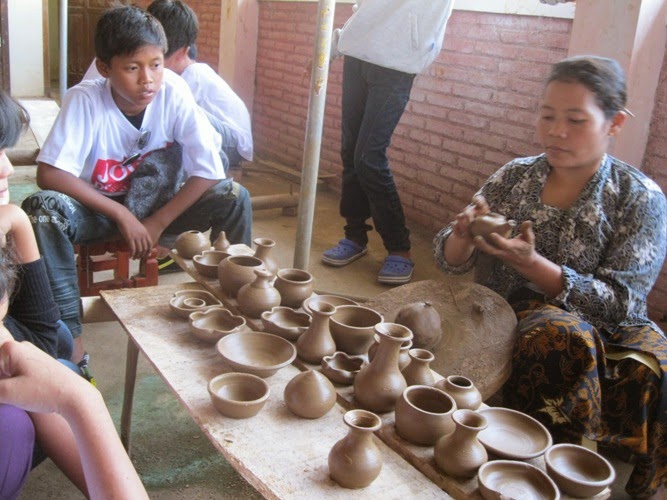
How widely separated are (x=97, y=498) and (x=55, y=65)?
1250cm

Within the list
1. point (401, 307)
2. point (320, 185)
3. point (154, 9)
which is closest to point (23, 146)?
point (154, 9)

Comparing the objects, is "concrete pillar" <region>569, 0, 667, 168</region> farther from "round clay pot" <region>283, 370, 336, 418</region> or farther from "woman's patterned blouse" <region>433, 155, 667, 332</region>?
"round clay pot" <region>283, 370, 336, 418</region>

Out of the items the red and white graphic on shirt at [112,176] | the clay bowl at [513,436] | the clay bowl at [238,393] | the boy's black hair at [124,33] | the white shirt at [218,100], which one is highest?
the boy's black hair at [124,33]

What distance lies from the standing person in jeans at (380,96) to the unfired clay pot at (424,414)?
105 inches

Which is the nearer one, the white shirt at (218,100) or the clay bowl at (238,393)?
the clay bowl at (238,393)

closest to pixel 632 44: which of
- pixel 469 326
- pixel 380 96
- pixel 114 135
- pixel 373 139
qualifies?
pixel 380 96

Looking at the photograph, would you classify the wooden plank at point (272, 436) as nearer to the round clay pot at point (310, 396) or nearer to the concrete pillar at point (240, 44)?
the round clay pot at point (310, 396)

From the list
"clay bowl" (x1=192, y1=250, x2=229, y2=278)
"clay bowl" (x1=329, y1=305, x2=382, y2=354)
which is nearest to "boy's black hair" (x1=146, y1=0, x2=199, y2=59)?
"clay bowl" (x1=192, y1=250, x2=229, y2=278)

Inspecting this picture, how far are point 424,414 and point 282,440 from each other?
0.37 metres

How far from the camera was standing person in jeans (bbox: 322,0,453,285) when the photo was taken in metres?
4.07

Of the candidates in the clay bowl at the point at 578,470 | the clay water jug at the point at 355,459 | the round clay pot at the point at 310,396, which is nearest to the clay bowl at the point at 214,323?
the round clay pot at the point at 310,396

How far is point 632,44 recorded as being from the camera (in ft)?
11.8

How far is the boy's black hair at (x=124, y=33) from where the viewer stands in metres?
3.00

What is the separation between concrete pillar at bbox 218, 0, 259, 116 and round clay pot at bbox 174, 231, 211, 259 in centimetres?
552
